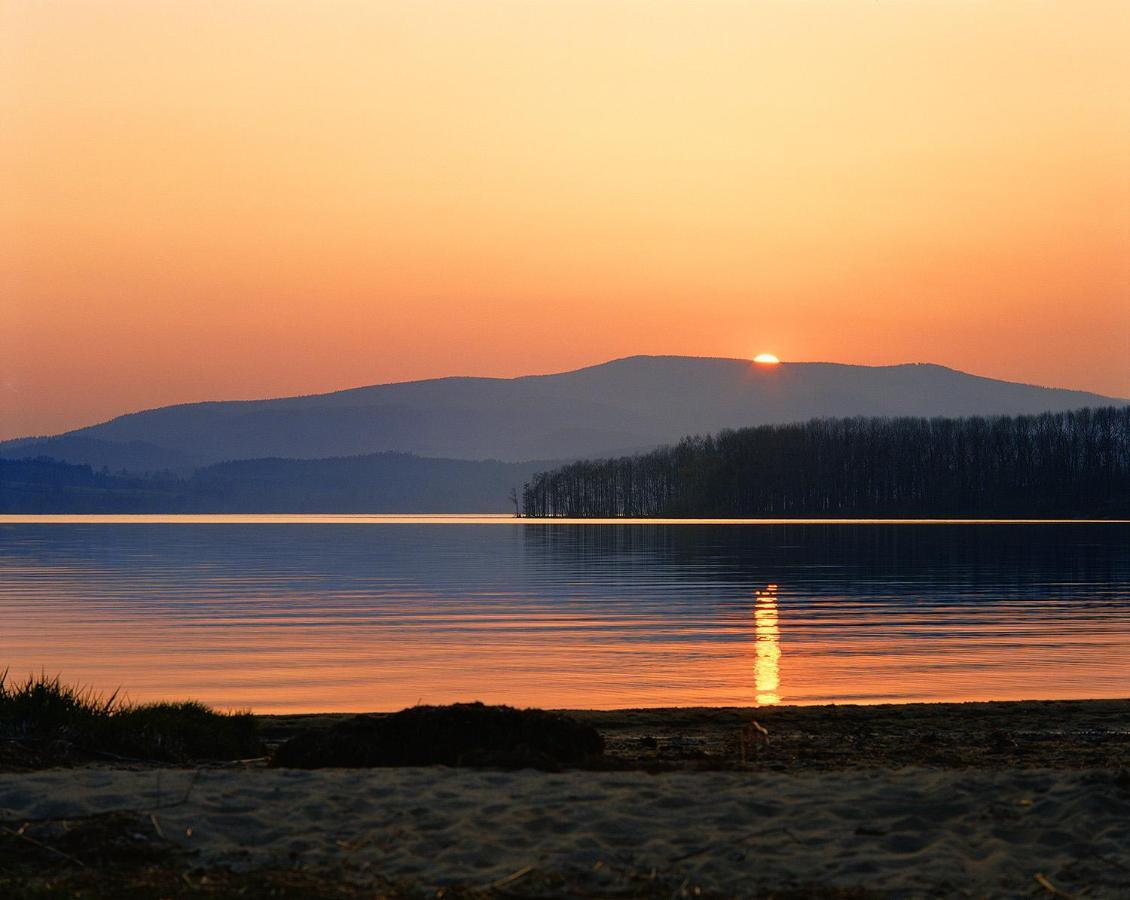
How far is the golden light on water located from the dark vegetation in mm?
11305

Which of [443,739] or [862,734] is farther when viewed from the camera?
[862,734]

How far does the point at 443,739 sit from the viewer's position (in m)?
16.4

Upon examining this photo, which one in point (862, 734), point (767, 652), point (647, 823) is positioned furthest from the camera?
point (767, 652)

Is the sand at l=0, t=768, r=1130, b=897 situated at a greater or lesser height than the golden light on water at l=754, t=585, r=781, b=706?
greater

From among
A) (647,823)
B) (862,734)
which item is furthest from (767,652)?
(647,823)


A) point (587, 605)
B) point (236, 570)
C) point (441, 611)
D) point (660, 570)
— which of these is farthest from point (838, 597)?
point (236, 570)

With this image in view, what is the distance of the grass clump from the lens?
18.3m

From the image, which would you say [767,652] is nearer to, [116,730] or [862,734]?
[862,734]

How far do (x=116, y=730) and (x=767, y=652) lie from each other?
21129 millimetres

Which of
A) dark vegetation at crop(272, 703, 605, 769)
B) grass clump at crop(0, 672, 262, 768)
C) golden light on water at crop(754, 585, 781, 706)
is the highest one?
dark vegetation at crop(272, 703, 605, 769)

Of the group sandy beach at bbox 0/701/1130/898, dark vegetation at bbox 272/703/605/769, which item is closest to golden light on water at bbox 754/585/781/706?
dark vegetation at bbox 272/703/605/769

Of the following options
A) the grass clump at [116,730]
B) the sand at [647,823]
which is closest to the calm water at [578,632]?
the grass clump at [116,730]

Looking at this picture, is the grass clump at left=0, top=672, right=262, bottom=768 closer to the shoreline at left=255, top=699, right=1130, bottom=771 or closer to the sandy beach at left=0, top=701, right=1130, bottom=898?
the shoreline at left=255, top=699, right=1130, bottom=771

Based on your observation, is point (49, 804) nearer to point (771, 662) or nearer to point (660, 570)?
point (771, 662)
